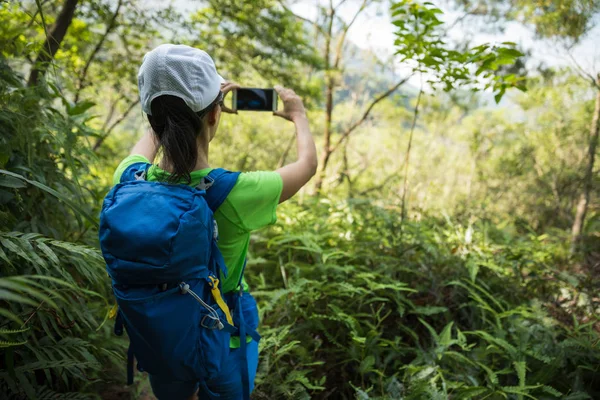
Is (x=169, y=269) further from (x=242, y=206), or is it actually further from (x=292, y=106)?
(x=292, y=106)

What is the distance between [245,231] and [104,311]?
1.55 meters

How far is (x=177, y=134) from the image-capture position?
1443mm

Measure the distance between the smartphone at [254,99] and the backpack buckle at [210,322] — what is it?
1.04 m

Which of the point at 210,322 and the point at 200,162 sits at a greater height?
the point at 200,162

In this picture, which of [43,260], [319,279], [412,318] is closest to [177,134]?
[43,260]

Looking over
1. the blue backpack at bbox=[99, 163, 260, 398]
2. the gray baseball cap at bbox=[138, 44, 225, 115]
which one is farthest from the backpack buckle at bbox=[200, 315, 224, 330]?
the gray baseball cap at bbox=[138, 44, 225, 115]

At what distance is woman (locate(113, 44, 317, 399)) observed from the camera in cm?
144

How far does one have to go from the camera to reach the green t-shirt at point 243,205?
1.51 meters

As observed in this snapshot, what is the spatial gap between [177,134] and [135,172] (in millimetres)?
312

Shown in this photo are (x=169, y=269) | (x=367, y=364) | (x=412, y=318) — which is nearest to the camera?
(x=169, y=269)

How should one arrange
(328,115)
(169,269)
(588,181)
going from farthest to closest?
(328,115), (588,181), (169,269)

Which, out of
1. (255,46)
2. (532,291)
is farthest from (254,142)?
(532,291)

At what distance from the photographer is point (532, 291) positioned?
147 inches

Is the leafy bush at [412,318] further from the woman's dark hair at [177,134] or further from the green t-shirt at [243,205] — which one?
the woman's dark hair at [177,134]
